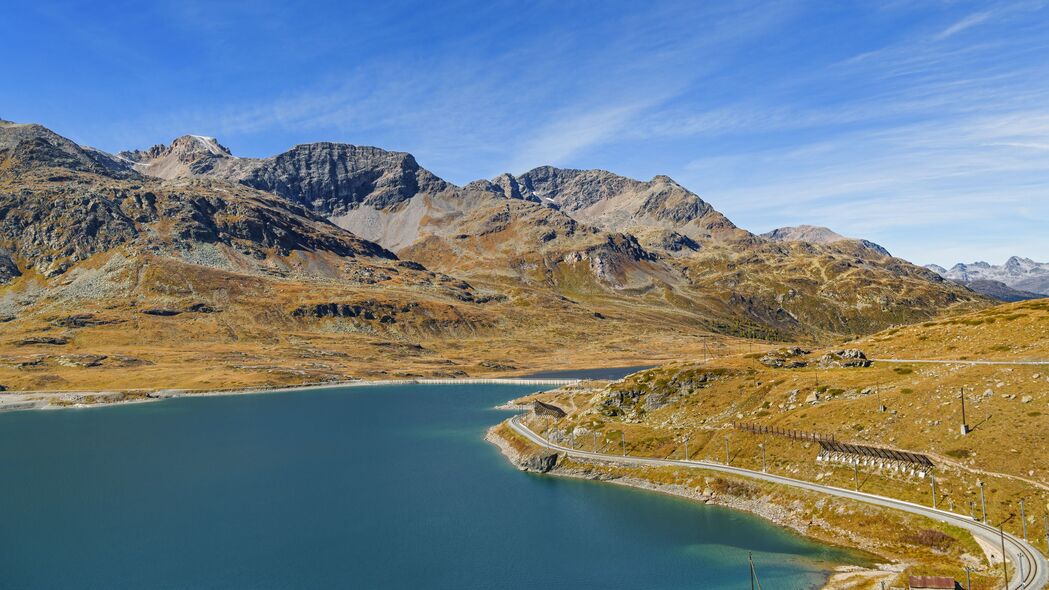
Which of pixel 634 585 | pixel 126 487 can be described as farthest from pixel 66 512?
pixel 634 585

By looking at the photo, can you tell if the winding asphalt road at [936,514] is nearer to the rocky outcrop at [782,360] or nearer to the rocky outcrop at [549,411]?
the rocky outcrop at [549,411]

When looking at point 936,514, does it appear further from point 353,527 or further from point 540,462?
point 353,527

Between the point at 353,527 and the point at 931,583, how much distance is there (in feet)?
244

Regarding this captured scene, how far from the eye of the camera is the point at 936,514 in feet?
273

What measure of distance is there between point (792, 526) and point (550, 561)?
34566 millimetres

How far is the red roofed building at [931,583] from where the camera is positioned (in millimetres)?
65150

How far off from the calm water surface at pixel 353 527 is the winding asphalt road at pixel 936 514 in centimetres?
926

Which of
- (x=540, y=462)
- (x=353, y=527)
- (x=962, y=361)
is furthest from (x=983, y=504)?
(x=353, y=527)

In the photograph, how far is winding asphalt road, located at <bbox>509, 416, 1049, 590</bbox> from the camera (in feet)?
217

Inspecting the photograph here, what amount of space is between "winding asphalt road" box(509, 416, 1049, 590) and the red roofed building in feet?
19.1

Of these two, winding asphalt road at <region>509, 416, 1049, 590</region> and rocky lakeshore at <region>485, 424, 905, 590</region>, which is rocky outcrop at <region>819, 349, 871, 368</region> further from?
rocky lakeshore at <region>485, 424, 905, 590</region>

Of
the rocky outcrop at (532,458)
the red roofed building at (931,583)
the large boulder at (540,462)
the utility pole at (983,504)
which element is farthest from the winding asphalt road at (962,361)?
the rocky outcrop at (532,458)

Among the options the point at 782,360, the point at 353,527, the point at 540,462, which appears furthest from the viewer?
the point at 782,360

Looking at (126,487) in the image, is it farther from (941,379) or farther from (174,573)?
(941,379)
